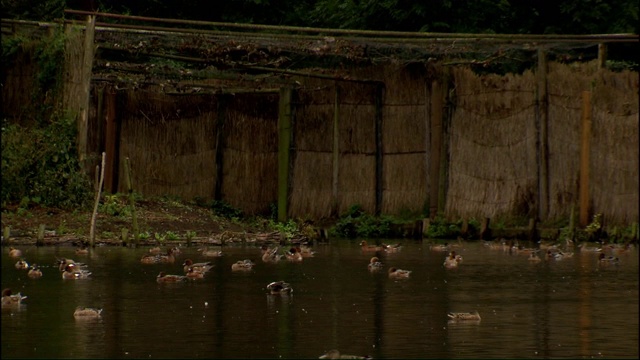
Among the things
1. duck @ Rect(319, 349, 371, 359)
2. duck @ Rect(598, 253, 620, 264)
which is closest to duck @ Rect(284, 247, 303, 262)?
duck @ Rect(598, 253, 620, 264)

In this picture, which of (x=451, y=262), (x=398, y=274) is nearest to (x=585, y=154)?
(x=451, y=262)

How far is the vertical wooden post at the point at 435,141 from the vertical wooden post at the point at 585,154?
3532 millimetres

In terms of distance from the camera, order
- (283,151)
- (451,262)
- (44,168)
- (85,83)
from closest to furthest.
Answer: (451,262), (44,168), (85,83), (283,151)

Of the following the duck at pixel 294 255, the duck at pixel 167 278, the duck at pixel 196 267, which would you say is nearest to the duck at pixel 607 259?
the duck at pixel 294 255

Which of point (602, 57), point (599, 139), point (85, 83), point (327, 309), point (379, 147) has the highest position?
point (602, 57)

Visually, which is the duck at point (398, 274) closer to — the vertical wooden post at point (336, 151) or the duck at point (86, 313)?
the duck at point (86, 313)

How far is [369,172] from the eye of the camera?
3212 centimetres

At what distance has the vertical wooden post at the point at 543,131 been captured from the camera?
30.2m

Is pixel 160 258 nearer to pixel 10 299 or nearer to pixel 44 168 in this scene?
pixel 44 168

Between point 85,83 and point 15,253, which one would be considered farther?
point 85,83

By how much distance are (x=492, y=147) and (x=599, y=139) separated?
8.17 feet

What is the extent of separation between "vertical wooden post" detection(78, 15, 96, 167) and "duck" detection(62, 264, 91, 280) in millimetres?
7654

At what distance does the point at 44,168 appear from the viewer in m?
28.6

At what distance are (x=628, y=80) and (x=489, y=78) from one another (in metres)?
3.23
